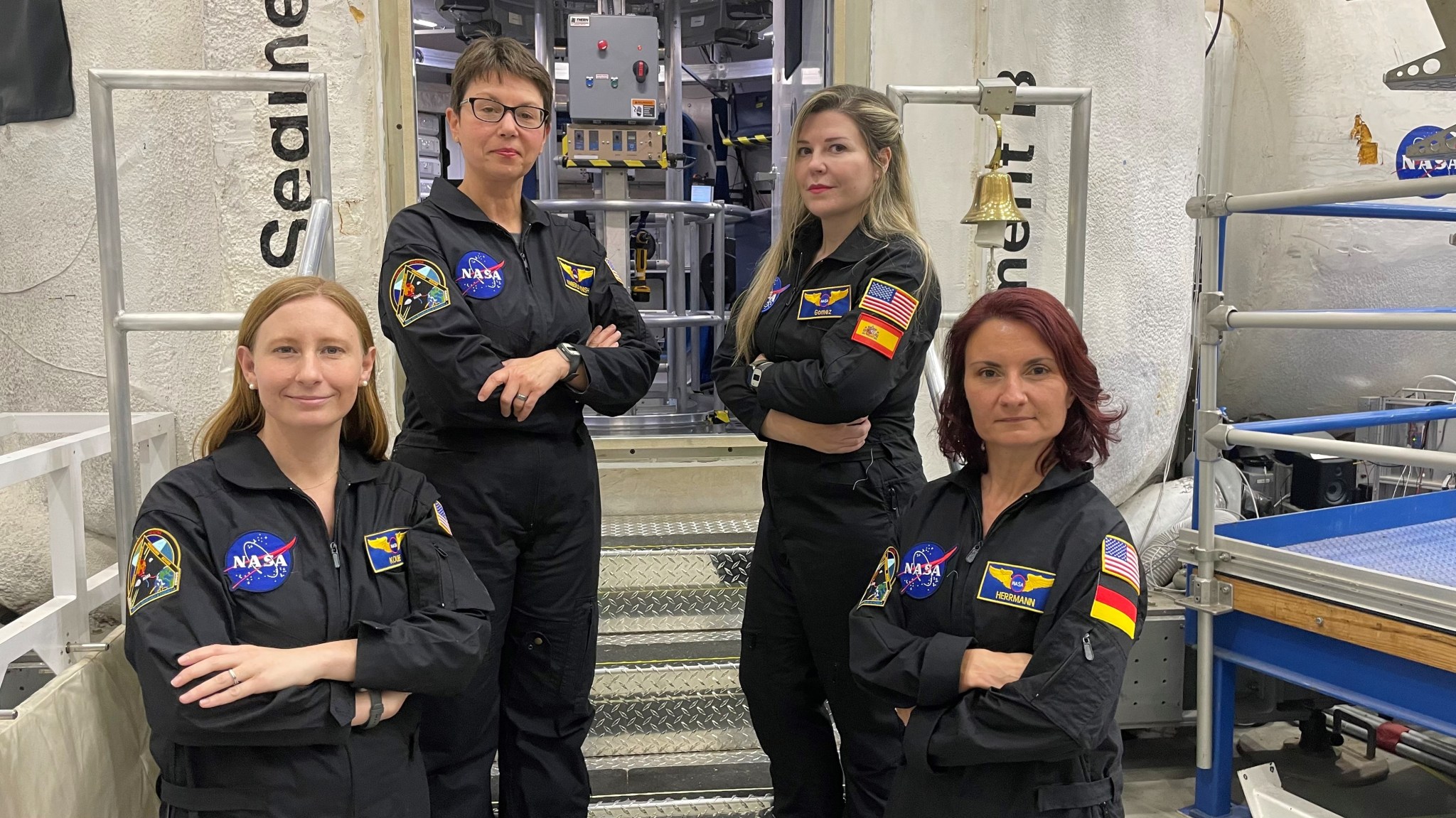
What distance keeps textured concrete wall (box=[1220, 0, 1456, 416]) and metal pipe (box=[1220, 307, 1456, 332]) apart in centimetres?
215

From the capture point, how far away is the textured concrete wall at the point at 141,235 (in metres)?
3.05

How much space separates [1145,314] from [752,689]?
2.49 m

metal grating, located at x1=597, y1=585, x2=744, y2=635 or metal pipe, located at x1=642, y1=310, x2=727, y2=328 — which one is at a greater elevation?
metal pipe, located at x1=642, y1=310, x2=727, y2=328

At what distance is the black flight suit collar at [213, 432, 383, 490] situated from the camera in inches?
54.6

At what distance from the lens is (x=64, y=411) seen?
3229mm

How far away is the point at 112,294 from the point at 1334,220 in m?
4.37

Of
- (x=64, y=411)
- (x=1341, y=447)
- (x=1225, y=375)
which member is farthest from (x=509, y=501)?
(x=1225, y=375)

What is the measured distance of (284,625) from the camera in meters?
1.34

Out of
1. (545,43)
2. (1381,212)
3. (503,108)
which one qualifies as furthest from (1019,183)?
(545,43)

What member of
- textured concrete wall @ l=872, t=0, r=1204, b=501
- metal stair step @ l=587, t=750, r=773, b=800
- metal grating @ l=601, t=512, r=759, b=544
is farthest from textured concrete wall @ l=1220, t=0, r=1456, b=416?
metal stair step @ l=587, t=750, r=773, b=800

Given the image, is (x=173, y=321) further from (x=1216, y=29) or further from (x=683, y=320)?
(x=1216, y=29)

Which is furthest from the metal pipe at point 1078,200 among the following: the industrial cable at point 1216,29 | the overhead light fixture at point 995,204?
the industrial cable at point 1216,29

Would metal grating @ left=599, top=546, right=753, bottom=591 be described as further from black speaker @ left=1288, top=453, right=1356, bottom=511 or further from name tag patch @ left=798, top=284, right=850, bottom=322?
black speaker @ left=1288, top=453, right=1356, bottom=511

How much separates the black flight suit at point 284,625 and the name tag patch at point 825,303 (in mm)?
763
